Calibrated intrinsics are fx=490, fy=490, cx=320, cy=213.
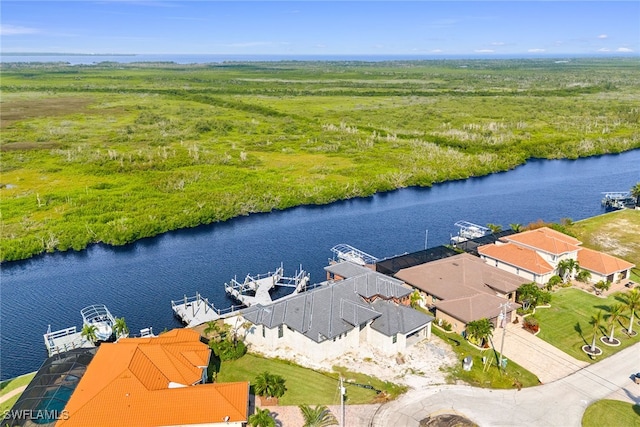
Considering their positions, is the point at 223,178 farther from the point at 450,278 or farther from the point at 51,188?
the point at 450,278

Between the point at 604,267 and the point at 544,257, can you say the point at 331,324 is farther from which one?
the point at 604,267

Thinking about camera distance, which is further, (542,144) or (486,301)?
(542,144)

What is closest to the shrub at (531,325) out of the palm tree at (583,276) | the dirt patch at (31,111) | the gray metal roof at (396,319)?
the gray metal roof at (396,319)

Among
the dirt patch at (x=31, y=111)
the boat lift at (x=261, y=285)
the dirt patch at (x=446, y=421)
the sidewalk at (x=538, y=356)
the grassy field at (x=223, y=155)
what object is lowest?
the boat lift at (x=261, y=285)

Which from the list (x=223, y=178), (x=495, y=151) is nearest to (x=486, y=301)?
(x=223, y=178)

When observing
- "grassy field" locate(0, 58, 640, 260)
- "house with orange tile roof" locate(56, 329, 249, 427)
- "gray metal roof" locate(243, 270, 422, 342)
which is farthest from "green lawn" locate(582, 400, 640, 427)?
"grassy field" locate(0, 58, 640, 260)

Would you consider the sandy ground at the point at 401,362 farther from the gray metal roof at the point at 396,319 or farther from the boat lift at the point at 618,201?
the boat lift at the point at 618,201
